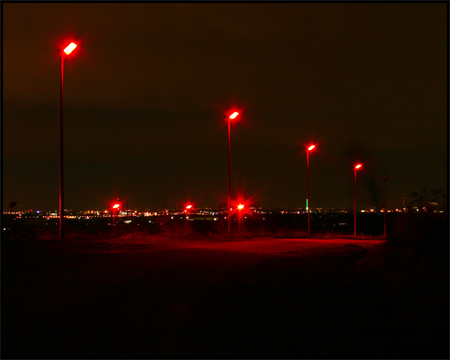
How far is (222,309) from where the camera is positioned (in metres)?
10.2

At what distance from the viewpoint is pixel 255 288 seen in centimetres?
1289

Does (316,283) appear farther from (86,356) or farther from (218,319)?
(86,356)

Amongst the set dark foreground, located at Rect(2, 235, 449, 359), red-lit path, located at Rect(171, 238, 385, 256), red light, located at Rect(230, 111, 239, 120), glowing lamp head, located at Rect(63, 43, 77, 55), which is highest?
glowing lamp head, located at Rect(63, 43, 77, 55)

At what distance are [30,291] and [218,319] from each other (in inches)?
183

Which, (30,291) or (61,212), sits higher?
(61,212)

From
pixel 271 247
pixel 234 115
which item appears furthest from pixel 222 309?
pixel 234 115

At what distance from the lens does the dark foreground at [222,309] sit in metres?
7.59

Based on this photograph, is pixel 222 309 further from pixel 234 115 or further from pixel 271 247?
pixel 234 115

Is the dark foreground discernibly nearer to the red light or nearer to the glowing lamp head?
the glowing lamp head

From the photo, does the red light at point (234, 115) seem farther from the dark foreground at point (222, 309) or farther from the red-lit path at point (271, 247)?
the dark foreground at point (222, 309)

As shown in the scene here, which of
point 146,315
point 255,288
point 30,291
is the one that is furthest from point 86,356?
point 255,288

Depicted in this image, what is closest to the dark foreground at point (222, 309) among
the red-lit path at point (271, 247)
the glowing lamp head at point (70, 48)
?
the red-lit path at point (271, 247)

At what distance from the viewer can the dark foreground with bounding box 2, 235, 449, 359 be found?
→ 7594 mm

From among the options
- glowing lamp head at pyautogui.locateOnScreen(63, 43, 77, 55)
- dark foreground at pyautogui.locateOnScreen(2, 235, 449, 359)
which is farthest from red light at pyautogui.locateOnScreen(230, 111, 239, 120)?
dark foreground at pyautogui.locateOnScreen(2, 235, 449, 359)
